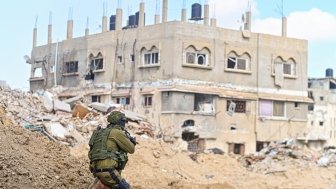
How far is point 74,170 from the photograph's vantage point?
11586 millimetres

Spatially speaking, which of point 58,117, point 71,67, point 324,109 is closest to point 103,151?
point 58,117

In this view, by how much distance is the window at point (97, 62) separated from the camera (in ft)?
123

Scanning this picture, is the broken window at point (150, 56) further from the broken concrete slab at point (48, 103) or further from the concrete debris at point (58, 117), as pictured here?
the broken concrete slab at point (48, 103)

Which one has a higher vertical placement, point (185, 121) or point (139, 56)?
point (139, 56)

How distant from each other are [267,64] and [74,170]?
1039 inches

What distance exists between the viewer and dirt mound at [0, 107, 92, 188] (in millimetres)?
10328

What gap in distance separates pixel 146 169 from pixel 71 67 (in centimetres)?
1993

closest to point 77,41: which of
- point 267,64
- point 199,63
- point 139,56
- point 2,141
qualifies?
point 139,56

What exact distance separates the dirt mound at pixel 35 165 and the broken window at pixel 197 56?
2013cm

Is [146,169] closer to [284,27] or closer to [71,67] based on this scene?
[71,67]

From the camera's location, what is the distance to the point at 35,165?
1122 centimetres

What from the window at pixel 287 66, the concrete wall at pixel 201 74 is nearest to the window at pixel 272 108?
the concrete wall at pixel 201 74

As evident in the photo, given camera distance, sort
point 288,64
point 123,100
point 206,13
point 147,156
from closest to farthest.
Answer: point 147,156 < point 123,100 < point 288,64 < point 206,13

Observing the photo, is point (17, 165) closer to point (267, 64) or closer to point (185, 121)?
point (185, 121)
